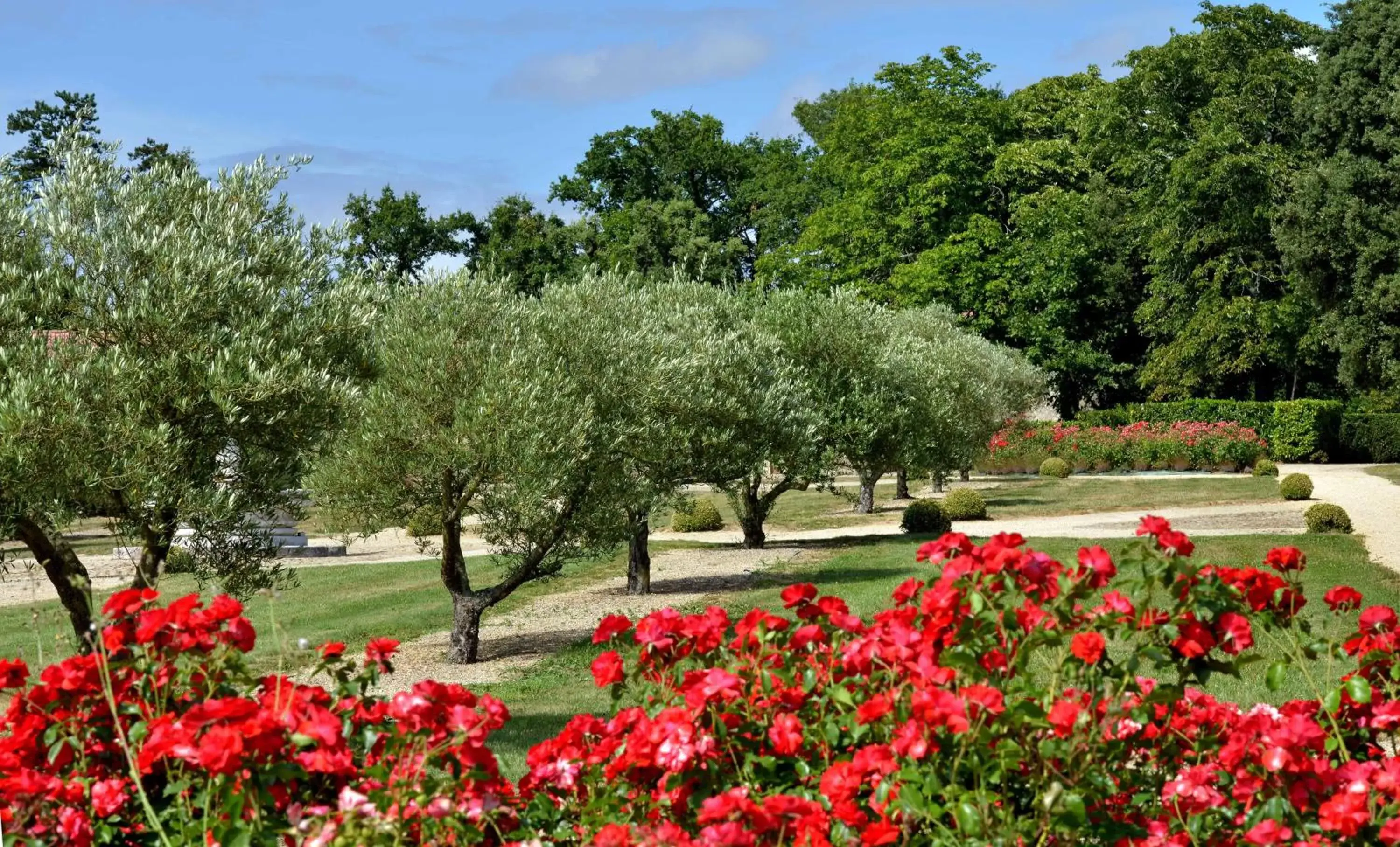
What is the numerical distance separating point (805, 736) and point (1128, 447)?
124 feet

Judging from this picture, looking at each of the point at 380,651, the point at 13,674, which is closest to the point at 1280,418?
the point at 380,651

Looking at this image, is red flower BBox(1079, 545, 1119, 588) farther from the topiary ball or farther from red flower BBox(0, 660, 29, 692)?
the topiary ball

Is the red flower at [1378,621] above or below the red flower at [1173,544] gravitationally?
below

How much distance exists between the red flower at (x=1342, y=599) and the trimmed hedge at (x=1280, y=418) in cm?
3741

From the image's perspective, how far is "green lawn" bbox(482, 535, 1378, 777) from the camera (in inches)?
390

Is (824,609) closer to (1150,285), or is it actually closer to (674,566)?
(674,566)

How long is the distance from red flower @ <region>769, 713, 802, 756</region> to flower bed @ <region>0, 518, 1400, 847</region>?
0.04 feet

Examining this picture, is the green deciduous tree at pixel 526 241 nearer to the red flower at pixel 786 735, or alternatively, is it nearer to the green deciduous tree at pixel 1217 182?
the green deciduous tree at pixel 1217 182

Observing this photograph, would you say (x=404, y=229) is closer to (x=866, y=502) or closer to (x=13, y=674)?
(x=866, y=502)

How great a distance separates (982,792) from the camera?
3467 millimetres

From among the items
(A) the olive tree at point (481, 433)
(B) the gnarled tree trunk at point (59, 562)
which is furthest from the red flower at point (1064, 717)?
(A) the olive tree at point (481, 433)

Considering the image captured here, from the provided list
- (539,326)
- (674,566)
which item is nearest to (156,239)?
(539,326)

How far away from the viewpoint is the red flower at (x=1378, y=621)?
4586 millimetres

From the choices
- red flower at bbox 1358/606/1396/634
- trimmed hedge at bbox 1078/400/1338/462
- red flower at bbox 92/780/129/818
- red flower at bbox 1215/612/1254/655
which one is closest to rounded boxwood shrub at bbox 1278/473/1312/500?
trimmed hedge at bbox 1078/400/1338/462
